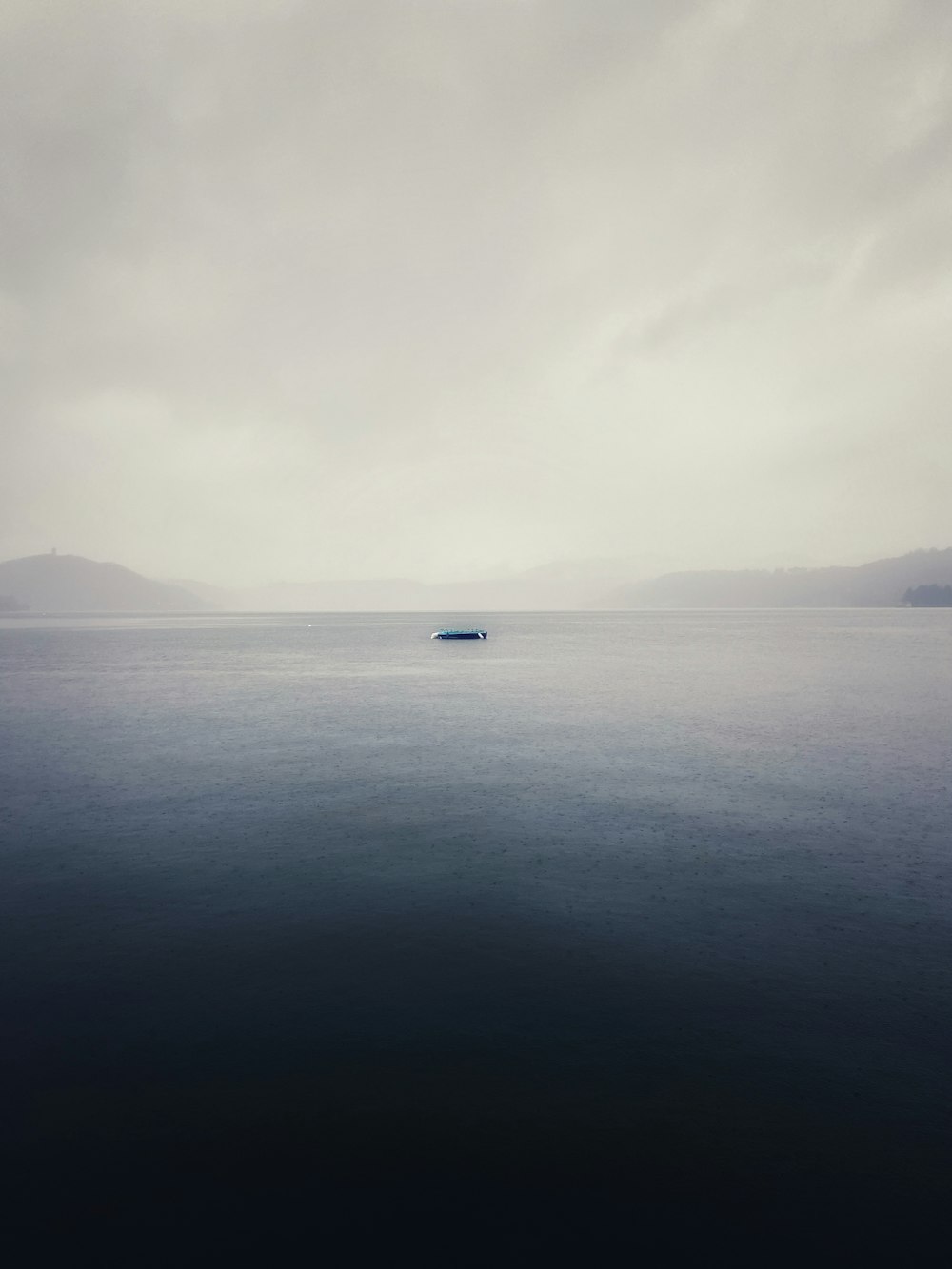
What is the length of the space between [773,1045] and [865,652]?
136m

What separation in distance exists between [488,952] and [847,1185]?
980 cm

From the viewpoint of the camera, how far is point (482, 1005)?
1686cm

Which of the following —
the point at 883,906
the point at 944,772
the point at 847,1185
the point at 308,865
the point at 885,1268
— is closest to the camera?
the point at 885,1268

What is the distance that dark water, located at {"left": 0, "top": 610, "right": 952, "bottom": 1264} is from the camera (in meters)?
11.6

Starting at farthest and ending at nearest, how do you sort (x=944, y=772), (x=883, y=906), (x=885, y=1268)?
1. (x=944, y=772)
2. (x=883, y=906)
3. (x=885, y=1268)

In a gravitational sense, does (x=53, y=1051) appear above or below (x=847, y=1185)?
above

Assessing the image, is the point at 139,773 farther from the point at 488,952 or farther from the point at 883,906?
the point at 883,906

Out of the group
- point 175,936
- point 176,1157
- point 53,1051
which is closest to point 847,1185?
point 176,1157

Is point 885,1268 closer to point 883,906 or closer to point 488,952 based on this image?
point 488,952

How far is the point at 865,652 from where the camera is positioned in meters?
131

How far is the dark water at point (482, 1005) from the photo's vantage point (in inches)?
457

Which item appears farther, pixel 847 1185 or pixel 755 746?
pixel 755 746

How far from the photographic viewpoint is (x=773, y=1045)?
15414 millimetres

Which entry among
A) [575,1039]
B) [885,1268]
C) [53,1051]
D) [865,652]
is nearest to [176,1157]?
[53,1051]
